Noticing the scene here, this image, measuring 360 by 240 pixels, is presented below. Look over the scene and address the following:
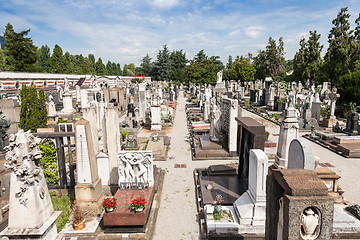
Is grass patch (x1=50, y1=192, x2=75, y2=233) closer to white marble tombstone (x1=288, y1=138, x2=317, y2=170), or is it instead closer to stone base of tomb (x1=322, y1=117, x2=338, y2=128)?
white marble tombstone (x1=288, y1=138, x2=317, y2=170)

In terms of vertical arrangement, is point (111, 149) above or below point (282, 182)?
below

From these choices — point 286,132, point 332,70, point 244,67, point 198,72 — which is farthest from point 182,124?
point 244,67

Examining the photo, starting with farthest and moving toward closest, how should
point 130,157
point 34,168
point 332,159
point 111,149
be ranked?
point 332,159
point 111,149
point 130,157
point 34,168

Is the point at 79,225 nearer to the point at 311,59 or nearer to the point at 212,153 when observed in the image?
the point at 212,153

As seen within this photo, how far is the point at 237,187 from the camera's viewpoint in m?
→ 8.27

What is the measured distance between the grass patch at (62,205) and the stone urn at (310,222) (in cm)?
651

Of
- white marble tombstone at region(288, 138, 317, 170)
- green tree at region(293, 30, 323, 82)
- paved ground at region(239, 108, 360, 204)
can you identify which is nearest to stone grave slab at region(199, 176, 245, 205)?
white marble tombstone at region(288, 138, 317, 170)

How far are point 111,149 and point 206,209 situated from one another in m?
4.01

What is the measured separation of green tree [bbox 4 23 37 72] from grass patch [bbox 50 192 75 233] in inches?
1782

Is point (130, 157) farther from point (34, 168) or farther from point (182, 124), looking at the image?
point (182, 124)

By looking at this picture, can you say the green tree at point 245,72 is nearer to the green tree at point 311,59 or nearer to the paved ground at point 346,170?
the green tree at point 311,59

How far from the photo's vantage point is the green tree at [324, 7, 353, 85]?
33.2 meters

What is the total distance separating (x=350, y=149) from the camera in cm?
1215

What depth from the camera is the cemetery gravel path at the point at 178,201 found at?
20.9ft
